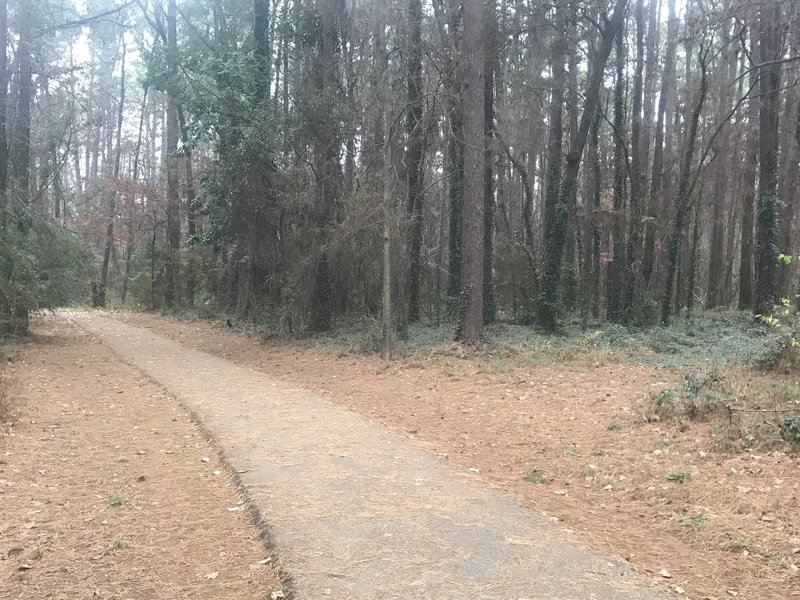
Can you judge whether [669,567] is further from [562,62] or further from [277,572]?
[562,62]

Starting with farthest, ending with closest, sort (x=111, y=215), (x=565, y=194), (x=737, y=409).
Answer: (x=111, y=215)
(x=565, y=194)
(x=737, y=409)

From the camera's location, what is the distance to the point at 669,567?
409 cm

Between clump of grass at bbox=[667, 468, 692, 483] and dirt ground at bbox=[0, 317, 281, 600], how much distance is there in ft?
13.0

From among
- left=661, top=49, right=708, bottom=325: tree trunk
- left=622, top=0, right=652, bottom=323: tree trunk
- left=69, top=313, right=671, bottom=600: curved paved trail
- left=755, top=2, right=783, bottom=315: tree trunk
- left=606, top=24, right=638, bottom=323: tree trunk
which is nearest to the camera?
left=69, top=313, right=671, bottom=600: curved paved trail

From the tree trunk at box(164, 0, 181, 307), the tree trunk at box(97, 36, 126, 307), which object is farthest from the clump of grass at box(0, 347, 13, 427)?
the tree trunk at box(97, 36, 126, 307)

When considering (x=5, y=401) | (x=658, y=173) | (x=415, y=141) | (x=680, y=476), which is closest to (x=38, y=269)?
(x=5, y=401)

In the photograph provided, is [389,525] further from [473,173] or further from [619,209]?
[619,209]

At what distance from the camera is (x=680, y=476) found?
5.68m

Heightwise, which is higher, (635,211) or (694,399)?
(635,211)

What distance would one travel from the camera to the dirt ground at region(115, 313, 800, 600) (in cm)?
429

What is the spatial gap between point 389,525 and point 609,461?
314cm

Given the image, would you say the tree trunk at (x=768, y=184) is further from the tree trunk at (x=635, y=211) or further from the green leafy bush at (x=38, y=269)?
the green leafy bush at (x=38, y=269)

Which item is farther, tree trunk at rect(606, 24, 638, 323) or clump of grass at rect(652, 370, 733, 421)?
tree trunk at rect(606, 24, 638, 323)

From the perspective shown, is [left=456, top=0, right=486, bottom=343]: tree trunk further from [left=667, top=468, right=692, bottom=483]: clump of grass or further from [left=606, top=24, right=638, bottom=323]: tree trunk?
[left=606, top=24, right=638, bottom=323]: tree trunk
